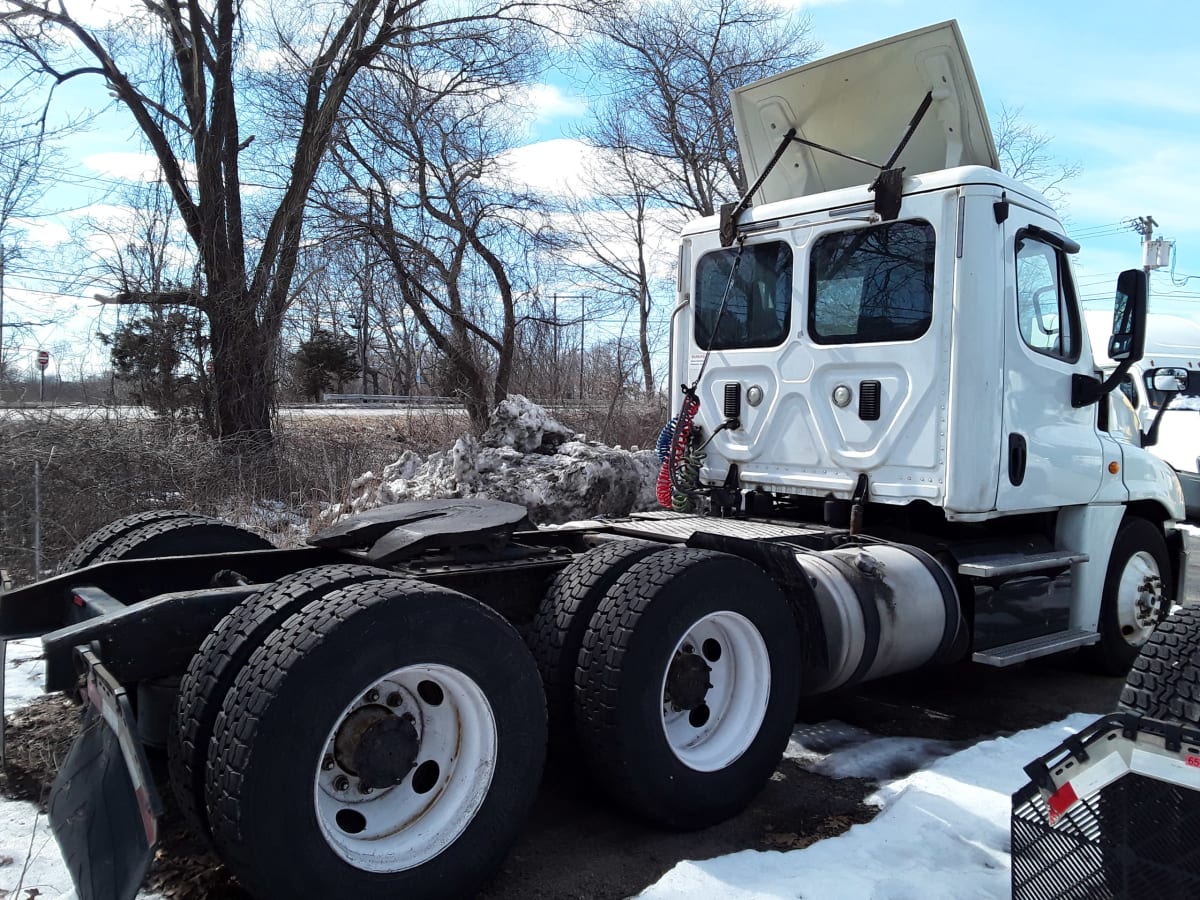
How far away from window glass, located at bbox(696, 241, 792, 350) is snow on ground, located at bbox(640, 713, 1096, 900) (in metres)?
2.57

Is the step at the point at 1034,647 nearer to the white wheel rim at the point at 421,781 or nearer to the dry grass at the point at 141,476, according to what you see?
the white wheel rim at the point at 421,781

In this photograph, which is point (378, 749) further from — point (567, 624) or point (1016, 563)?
point (1016, 563)

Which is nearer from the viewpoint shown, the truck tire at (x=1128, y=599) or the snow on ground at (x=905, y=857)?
the snow on ground at (x=905, y=857)

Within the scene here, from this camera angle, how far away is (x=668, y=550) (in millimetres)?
3869

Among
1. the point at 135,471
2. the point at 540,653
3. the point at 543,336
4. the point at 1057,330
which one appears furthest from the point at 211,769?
the point at 543,336

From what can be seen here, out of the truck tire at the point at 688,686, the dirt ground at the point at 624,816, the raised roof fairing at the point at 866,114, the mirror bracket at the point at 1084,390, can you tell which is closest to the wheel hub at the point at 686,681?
the truck tire at the point at 688,686

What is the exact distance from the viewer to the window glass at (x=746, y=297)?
5.49 metres

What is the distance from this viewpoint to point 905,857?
3375 millimetres

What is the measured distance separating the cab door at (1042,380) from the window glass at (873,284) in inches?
17.5

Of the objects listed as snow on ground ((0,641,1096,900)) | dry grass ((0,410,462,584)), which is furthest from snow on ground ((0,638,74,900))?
dry grass ((0,410,462,584))

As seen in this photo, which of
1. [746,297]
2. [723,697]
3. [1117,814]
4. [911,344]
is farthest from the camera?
[746,297]

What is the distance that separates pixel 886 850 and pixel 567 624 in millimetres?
1413

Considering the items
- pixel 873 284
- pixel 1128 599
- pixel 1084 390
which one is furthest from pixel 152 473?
pixel 1128 599

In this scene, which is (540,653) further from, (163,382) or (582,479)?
(163,382)
